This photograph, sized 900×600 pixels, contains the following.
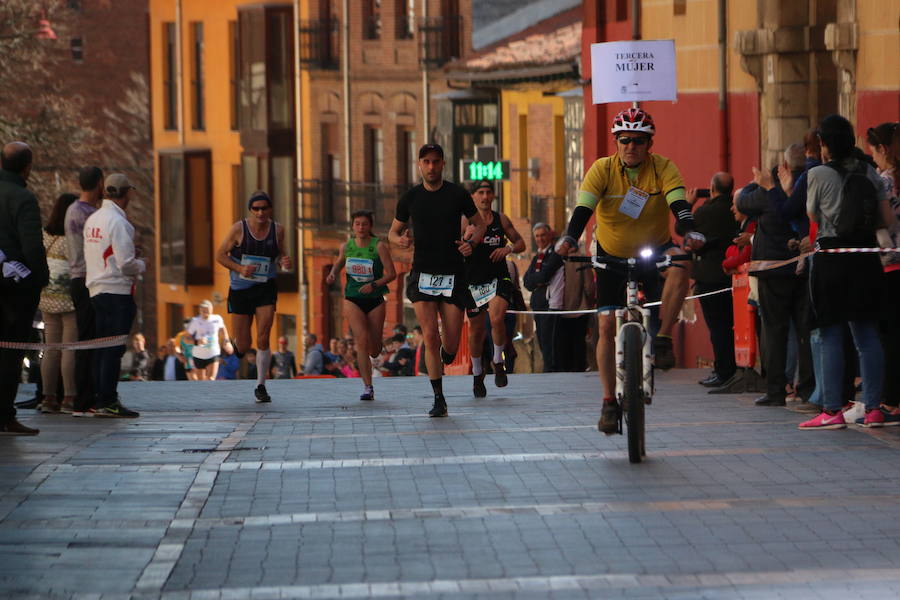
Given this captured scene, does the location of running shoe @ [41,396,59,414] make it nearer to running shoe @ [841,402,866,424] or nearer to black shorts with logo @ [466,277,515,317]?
black shorts with logo @ [466,277,515,317]

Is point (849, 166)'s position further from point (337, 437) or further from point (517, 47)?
point (517, 47)

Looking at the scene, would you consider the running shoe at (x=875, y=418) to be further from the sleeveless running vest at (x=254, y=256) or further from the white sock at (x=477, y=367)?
the sleeveless running vest at (x=254, y=256)

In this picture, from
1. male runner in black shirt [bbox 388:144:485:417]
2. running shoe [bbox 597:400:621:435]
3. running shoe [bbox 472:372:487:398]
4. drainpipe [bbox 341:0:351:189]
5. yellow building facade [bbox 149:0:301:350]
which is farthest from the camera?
yellow building facade [bbox 149:0:301:350]

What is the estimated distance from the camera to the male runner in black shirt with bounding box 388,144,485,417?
16344 millimetres

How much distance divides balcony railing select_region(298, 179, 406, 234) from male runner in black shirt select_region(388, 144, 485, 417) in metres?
36.2

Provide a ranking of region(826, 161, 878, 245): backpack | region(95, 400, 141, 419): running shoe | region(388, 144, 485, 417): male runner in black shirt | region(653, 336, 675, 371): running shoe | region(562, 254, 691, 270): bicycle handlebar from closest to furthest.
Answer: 1. region(562, 254, 691, 270): bicycle handlebar
2. region(826, 161, 878, 245): backpack
3. region(388, 144, 485, 417): male runner in black shirt
4. region(95, 400, 141, 419): running shoe
5. region(653, 336, 675, 371): running shoe

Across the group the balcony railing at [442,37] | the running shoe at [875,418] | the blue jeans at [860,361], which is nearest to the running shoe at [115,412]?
the blue jeans at [860,361]

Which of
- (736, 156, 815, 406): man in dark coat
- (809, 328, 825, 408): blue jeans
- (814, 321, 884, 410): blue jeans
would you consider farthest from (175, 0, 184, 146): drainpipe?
(814, 321, 884, 410): blue jeans

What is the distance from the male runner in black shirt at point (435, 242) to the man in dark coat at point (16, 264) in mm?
2814

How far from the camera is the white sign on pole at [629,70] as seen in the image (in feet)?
70.7

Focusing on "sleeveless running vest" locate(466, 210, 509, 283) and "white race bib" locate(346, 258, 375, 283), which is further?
"sleeveless running vest" locate(466, 210, 509, 283)

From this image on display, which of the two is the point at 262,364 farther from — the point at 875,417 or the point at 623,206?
the point at 875,417

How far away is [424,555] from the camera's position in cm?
980

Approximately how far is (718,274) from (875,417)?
481 cm
